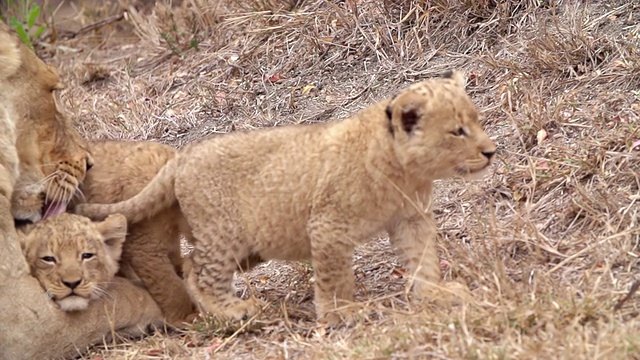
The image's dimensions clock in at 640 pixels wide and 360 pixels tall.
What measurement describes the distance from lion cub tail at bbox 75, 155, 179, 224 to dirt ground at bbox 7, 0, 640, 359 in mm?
590

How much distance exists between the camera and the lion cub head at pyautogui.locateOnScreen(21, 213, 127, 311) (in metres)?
5.70

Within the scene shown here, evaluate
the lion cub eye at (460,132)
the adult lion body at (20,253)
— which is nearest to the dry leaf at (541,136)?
the lion cub eye at (460,132)

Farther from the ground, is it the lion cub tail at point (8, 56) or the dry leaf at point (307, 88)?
the lion cub tail at point (8, 56)

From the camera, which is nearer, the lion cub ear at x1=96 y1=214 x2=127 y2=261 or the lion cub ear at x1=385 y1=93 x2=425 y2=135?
the lion cub ear at x1=385 y1=93 x2=425 y2=135

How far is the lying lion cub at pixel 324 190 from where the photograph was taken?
5.33 meters

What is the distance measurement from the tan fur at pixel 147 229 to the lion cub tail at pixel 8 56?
669 millimetres

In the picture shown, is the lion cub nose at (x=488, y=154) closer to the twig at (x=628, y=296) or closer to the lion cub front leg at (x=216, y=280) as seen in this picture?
the twig at (x=628, y=296)

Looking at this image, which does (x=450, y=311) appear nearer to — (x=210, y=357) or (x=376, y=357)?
(x=376, y=357)

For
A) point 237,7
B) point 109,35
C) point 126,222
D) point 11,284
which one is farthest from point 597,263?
point 109,35

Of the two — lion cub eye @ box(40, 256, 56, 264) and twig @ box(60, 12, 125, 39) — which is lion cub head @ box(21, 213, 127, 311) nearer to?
lion cub eye @ box(40, 256, 56, 264)

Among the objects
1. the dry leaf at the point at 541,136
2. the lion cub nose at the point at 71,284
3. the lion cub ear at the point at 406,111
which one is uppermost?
the lion cub ear at the point at 406,111

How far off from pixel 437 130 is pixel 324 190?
572 millimetres

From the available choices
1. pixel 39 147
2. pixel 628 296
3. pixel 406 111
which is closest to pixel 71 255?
pixel 39 147

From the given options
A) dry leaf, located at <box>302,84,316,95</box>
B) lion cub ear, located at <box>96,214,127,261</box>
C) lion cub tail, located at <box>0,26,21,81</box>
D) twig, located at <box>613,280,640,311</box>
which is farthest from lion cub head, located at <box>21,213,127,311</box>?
dry leaf, located at <box>302,84,316,95</box>
